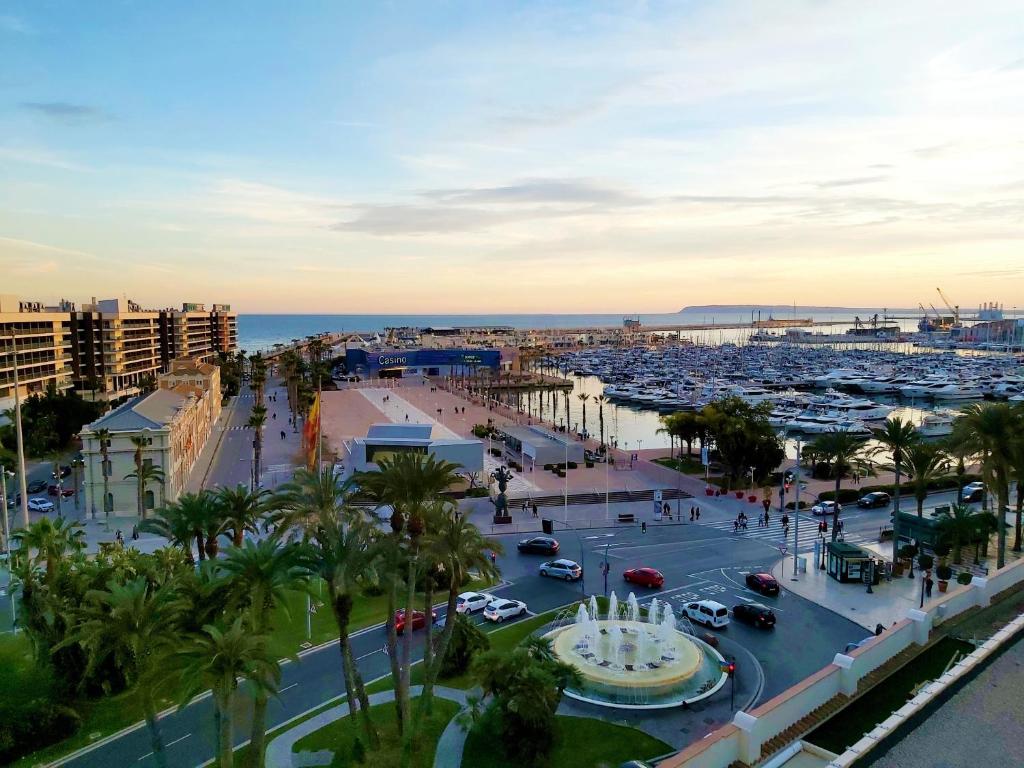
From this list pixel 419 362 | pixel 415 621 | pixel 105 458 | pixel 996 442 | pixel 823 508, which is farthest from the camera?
pixel 419 362

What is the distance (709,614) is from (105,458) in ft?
120

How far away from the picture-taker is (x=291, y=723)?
21.0 metres

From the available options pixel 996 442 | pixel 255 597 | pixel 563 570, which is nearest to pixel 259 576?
pixel 255 597

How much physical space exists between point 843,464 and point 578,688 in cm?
2613

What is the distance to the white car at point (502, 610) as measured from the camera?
27.8 m

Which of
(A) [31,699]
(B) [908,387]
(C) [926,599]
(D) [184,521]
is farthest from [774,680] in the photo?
(B) [908,387]

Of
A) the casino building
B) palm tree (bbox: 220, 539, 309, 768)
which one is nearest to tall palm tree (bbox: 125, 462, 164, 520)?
palm tree (bbox: 220, 539, 309, 768)

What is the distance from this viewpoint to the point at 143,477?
42438mm

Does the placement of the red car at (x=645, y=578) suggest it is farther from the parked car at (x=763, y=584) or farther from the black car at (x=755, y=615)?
the black car at (x=755, y=615)

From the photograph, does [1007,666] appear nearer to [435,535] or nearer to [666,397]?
[435,535]

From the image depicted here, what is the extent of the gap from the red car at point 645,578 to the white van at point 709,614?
12.8ft

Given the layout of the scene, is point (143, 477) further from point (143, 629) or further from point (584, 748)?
point (584, 748)

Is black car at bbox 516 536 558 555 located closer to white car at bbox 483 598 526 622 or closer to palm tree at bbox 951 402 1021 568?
white car at bbox 483 598 526 622

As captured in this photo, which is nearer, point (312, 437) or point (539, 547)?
point (539, 547)
